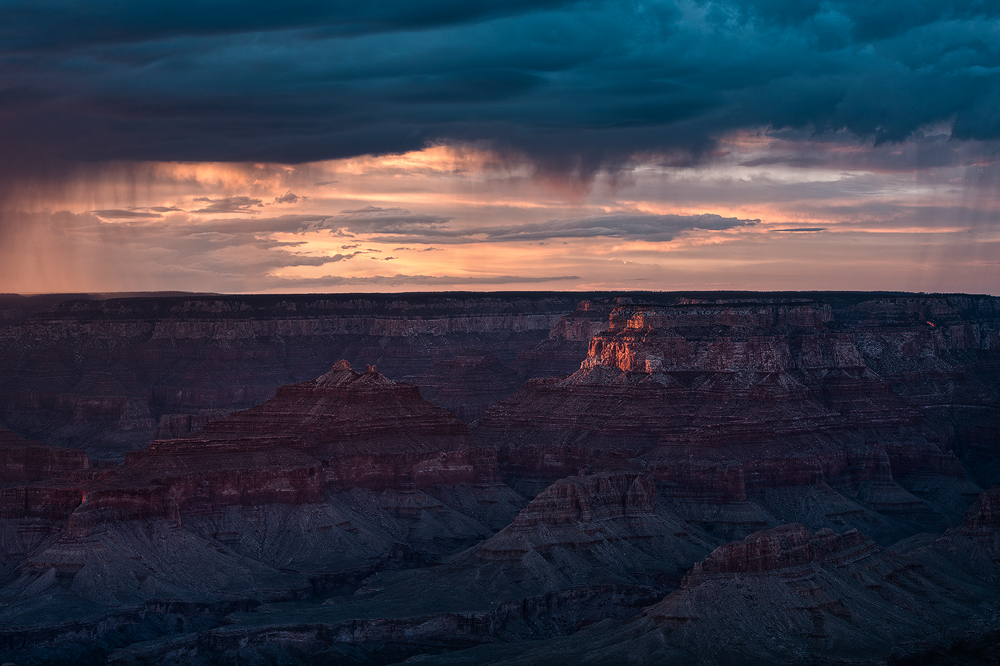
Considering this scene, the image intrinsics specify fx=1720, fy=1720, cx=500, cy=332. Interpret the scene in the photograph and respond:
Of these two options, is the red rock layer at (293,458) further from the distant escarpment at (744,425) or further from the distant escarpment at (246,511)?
the distant escarpment at (744,425)

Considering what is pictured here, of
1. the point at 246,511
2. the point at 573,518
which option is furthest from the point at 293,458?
the point at 573,518

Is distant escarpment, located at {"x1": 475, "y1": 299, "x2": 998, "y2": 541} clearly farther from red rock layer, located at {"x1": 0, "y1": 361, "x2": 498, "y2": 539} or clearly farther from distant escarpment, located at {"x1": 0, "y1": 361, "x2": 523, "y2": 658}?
distant escarpment, located at {"x1": 0, "y1": 361, "x2": 523, "y2": 658}

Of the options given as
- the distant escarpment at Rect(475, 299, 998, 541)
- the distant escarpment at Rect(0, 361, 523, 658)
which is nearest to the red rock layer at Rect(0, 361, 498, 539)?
the distant escarpment at Rect(0, 361, 523, 658)

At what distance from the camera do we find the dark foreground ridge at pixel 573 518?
10394cm

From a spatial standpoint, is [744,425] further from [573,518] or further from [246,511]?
[246,511]

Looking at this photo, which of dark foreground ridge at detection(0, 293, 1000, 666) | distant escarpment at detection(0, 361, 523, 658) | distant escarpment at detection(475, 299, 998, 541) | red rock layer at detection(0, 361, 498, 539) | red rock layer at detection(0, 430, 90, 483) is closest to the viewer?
dark foreground ridge at detection(0, 293, 1000, 666)

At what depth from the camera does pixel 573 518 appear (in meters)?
Result: 129

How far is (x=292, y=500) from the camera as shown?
137125 mm

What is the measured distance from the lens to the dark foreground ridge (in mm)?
103938

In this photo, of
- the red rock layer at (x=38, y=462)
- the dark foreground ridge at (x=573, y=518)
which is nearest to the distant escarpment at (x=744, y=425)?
the dark foreground ridge at (x=573, y=518)

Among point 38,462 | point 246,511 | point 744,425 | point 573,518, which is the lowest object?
point 246,511

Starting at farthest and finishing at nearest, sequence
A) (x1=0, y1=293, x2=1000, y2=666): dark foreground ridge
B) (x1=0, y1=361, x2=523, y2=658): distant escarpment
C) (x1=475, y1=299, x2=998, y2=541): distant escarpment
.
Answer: (x1=475, y1=299, x2=998, y2=541): distant escarpment, (x1=0, y1=361, x2=523, y2=658): distant escarpment, (x1=0, y1=293, x2=1000, y2=666): dark foreground ridge

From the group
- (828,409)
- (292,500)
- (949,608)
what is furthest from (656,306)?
(949,608)

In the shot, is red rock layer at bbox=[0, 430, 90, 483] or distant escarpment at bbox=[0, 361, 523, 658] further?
red rock layer at bbox=[0, 430, 90, 483]
